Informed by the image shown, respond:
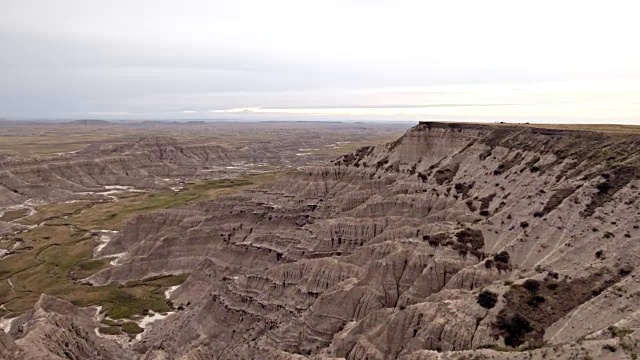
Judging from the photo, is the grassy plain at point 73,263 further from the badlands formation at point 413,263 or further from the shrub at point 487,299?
the shrub at point 487,299

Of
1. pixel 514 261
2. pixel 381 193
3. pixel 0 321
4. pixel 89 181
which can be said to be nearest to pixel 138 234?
pixel 0 321

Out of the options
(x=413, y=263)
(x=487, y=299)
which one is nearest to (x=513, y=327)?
(x=487, y=299)

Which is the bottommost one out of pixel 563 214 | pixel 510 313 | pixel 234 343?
pixel 234 343

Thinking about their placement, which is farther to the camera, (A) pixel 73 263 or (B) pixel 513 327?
(A) pixel 73 263

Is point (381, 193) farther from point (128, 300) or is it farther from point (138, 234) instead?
point (138, 234)

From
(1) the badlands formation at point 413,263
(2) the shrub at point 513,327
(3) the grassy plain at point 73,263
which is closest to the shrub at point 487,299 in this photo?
(1) the badlands formation at point 413,263

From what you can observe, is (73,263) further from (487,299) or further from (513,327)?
(513,327)
